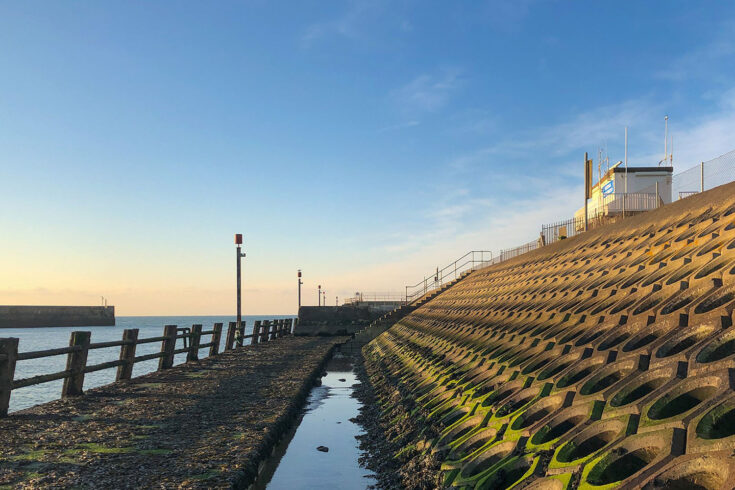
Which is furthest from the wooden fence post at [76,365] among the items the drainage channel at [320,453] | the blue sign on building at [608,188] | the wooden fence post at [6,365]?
the blue sign on building at [608,188]

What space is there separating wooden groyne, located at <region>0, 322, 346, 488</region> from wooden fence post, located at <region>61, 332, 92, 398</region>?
0.17 ft

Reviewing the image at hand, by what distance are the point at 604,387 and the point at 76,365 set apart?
346 inches

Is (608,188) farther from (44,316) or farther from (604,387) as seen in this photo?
(44,316)

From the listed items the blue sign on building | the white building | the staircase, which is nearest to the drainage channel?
the staircase

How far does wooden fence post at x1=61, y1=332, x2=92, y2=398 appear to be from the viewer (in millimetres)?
9109

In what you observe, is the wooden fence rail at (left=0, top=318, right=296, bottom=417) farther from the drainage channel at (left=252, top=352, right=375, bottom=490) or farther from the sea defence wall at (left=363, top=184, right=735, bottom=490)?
the sea defence wall at (left=363, top=184, right=735, bottom=490)

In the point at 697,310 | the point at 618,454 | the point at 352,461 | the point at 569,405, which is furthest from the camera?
the point at 352,461

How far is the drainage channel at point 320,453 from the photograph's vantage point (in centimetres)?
609

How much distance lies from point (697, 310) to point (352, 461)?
462 centimetres

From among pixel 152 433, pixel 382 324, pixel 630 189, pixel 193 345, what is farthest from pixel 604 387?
pixel 630 189

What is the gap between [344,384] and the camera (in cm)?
1489

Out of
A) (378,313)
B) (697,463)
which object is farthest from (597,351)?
(378,313)

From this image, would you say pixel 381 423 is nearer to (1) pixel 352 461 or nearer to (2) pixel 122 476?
(1) pixel 352 461

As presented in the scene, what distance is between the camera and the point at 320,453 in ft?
24.3
